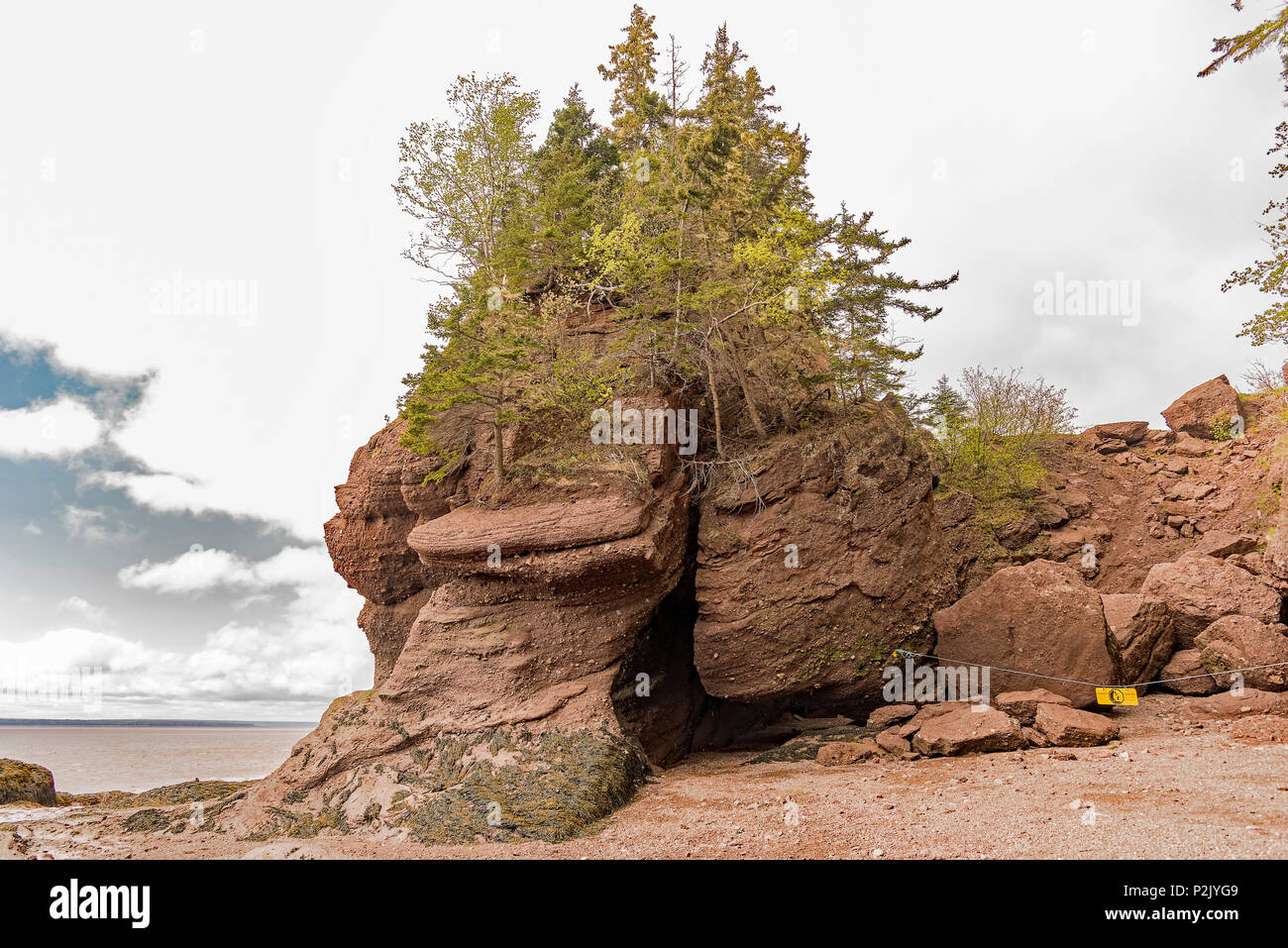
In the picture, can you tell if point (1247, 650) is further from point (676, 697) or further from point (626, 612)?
point (626, 612)

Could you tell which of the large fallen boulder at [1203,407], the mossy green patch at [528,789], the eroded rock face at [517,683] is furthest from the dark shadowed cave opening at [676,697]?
the large fallen boulder at [1203,407]

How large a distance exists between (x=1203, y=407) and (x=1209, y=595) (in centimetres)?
2044

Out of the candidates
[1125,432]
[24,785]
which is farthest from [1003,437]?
[24,785]

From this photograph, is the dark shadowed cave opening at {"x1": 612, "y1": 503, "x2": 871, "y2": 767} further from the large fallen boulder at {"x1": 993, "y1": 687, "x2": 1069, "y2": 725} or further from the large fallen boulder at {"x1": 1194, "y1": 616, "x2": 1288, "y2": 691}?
the large fallen boulder at {"x1": 1194, "y1": 616, "x2": 1288, "y2": 691}

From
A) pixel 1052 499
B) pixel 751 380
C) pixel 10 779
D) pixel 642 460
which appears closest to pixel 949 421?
pixel 1052 499

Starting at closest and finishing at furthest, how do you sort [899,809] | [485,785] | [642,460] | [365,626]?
[899,809], [485,785], [642,460], [365,626]

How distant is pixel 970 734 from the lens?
12.0 meters

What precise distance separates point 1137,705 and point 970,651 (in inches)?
128

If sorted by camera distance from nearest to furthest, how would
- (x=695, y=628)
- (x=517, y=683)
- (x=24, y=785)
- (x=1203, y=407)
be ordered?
(x=517, y=683) → (x=695, y=628) → (x=24, y=785) → (x=1203, y=407)

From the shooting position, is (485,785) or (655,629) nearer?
(485,785)

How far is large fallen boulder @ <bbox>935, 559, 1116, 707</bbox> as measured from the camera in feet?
45.9

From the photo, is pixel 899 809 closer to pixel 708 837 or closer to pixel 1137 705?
pixel 708 837

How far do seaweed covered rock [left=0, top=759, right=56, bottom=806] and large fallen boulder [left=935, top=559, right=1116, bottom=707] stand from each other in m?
25.2

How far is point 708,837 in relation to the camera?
909 cm
